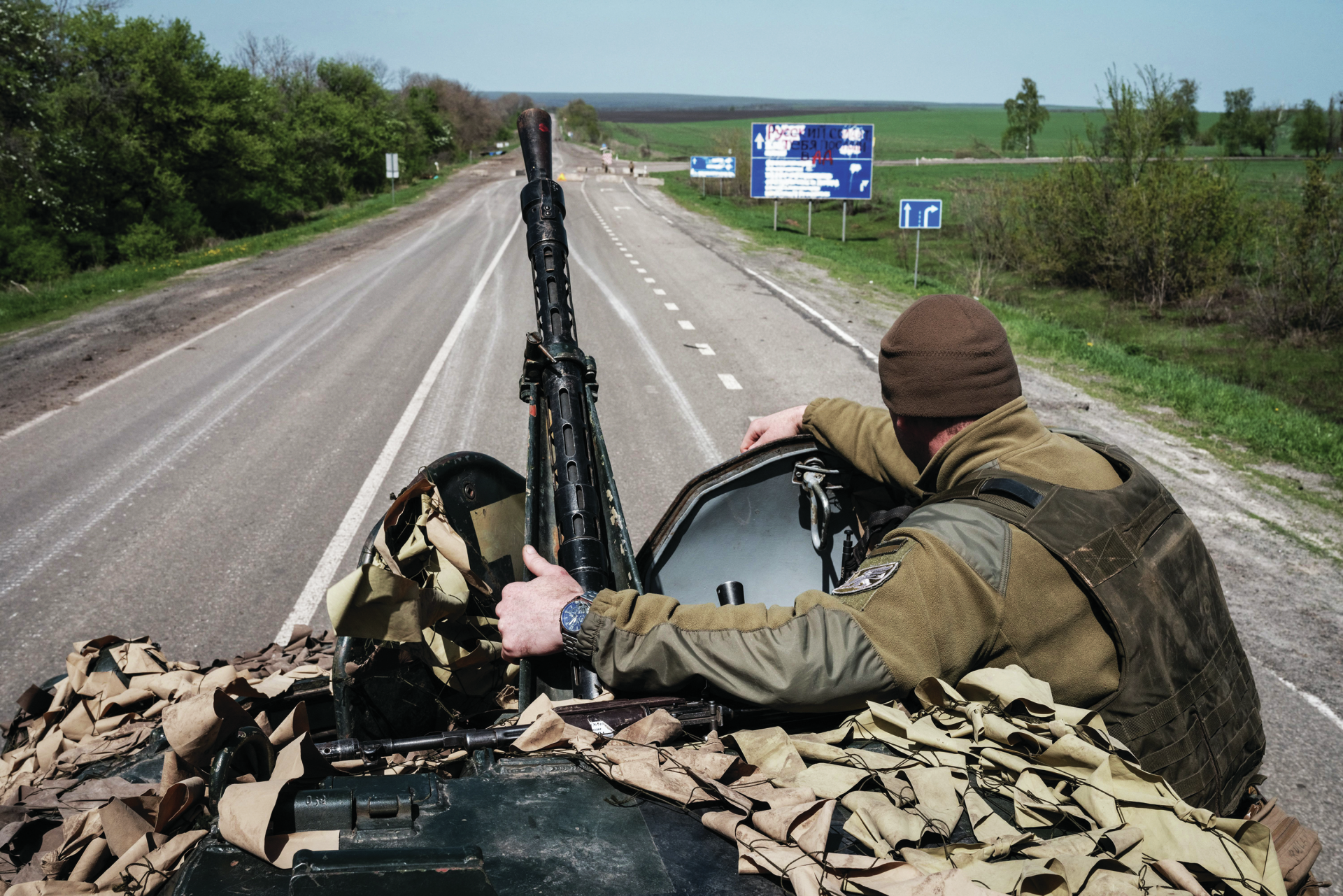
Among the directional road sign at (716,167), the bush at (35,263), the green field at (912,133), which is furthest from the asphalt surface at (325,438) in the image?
the green field at (912,133)

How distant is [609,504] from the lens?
3.05 meters

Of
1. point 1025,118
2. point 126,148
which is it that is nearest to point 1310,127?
point 1025,118

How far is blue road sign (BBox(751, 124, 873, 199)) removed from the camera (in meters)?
29.9

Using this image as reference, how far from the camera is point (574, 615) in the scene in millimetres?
1954

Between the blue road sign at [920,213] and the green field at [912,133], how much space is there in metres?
63.1

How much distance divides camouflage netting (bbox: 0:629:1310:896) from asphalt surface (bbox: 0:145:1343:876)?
155 cm

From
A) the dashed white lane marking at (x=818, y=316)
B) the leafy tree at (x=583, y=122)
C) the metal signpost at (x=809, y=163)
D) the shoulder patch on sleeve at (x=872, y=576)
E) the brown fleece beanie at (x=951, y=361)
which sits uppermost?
the leafy tree at (x=583, y=122)

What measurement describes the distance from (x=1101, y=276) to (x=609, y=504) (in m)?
23.1

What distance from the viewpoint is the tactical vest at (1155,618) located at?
188 centimetres

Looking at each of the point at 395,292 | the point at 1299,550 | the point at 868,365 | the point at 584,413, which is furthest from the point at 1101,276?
the point at 584,413

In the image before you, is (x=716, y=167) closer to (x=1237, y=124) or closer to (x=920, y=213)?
(x=920, y=213)

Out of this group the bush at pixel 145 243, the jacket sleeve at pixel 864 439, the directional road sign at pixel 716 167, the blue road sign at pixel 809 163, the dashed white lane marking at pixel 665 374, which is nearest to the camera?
the jacket sleeve at pixel 864 439

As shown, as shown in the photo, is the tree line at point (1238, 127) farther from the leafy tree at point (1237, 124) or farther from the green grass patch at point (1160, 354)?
the green grass patch at point (1160, 354)

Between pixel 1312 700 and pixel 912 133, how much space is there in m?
143
